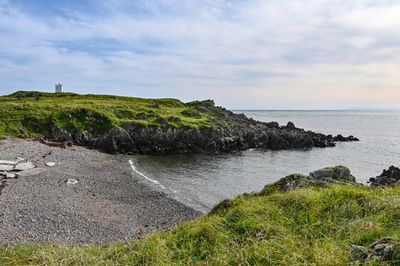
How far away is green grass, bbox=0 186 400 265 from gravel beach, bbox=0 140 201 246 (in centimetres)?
856

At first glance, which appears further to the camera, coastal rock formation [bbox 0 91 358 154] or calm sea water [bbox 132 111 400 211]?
coastal rock formation [bbox 0 91 358 154]

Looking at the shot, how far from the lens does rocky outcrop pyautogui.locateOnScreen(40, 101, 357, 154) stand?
56.2 metres

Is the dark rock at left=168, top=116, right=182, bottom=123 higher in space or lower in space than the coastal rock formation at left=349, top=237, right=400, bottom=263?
higher

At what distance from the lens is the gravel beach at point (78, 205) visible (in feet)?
62.1

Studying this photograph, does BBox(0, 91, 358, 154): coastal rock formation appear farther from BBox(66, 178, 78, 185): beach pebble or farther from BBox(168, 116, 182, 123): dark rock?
BBox(66, 178, 78, 185): beach pebble

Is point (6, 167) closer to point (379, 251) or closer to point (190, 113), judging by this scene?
point (379, 251)

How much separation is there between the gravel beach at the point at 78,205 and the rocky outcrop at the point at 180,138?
50.1 ft

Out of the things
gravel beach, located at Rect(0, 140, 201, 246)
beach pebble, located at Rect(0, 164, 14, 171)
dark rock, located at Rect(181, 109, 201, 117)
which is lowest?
gravel beach, located at Rect(0, 140, 201, 246)

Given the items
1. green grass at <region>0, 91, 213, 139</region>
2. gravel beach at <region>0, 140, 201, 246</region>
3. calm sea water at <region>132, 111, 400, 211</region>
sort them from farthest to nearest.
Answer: green grass at <region>0, 91, 213, 139</region> < calm sea water at <region>132, 111, 400, 211</region> < gravel beach at <region>0, 140, 201, 246</region>

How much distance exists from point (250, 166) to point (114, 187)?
73.4 feet

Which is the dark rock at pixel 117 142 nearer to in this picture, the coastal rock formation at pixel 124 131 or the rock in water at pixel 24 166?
the coastal rock formation at pixel 124 131

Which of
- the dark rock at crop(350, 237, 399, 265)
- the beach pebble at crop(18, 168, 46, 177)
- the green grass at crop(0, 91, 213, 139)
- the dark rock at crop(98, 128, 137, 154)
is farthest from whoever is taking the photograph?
the dark rock at crop(98, 128, 137, 154)

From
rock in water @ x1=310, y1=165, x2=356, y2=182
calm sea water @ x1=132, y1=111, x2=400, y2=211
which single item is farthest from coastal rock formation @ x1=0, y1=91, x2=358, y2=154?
rock in water @ x1=310, y1=165, x2=356, y2=182

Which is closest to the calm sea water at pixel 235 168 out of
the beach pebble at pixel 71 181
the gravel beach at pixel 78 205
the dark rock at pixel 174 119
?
the gravel beach at pixel 78 205
